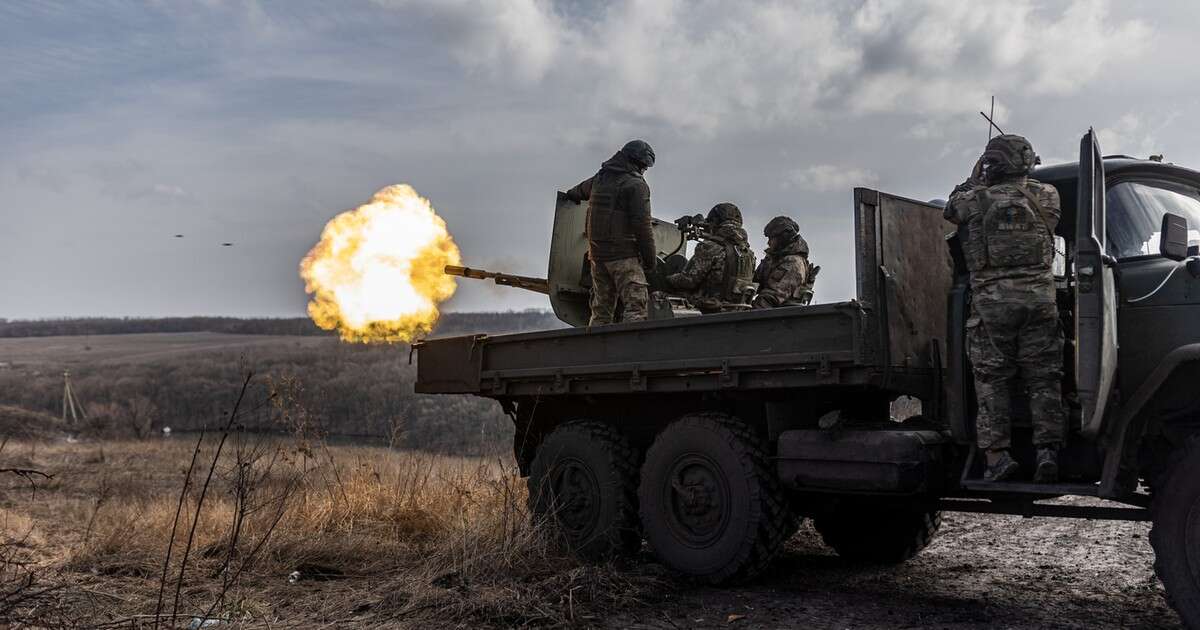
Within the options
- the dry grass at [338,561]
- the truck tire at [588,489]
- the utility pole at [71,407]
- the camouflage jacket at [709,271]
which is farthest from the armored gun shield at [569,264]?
the utility pole at [71,407]

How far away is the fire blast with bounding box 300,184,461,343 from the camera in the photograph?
11281mm

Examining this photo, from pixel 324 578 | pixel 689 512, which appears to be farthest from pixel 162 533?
pixel 689 512

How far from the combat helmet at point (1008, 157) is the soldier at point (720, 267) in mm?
3550

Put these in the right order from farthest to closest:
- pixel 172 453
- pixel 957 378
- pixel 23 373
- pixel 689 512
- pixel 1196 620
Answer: pixel 23 373 → pixel 172 453 → pixel 689 512 → pixel 957 378 → pixel 1196 620

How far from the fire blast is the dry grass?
66.7 inches

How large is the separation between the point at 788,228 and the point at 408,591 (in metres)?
4.74

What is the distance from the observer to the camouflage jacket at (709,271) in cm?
930

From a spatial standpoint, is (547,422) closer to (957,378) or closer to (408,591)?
(408,591)

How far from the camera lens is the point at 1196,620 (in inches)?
190

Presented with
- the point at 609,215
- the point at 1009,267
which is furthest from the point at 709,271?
the point at 1009,267

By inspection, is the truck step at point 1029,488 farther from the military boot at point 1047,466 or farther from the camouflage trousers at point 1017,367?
the camouflage trousers at point 1017,367

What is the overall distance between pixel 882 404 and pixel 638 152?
3.14 metres

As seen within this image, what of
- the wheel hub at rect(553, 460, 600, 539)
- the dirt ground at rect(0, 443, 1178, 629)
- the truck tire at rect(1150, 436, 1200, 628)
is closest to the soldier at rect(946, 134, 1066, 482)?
Result: the truck tire at rect(1150, 436, 1200, 628)

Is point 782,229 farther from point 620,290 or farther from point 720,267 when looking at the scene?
point 620,290
